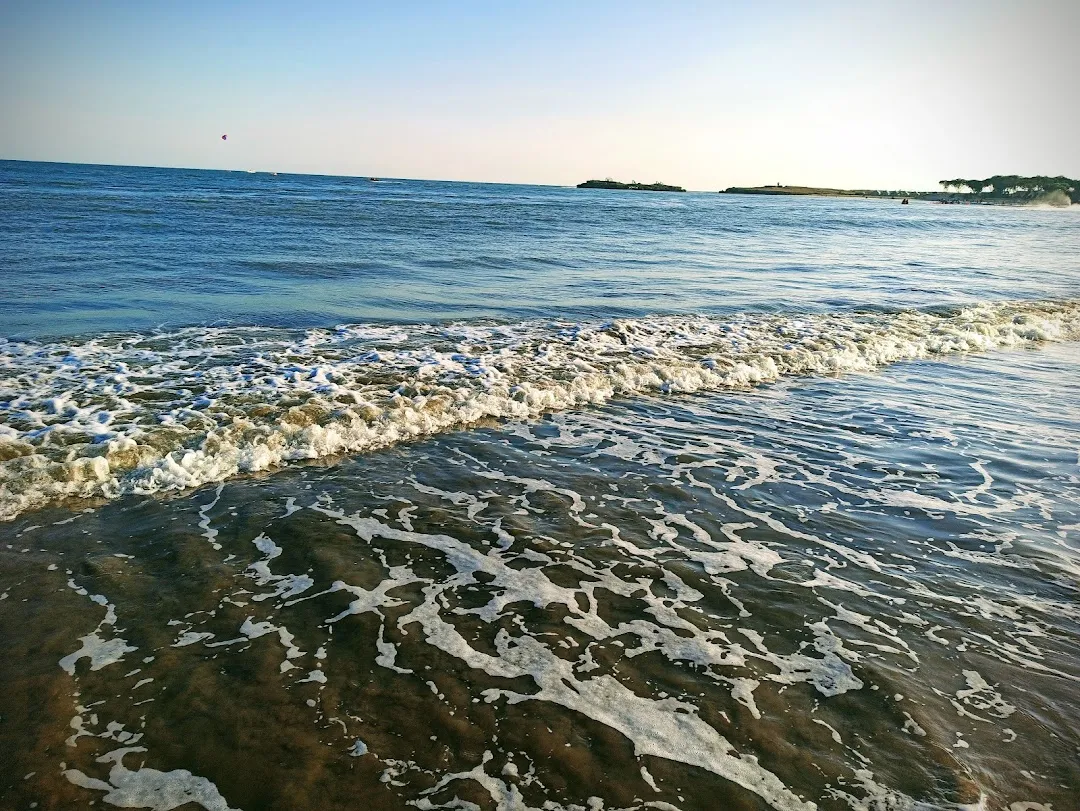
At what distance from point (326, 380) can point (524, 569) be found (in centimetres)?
557

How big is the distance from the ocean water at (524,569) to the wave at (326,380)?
0.07 m

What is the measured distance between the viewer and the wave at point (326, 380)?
6.73 meters

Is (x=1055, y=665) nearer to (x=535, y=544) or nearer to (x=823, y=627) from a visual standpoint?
(x=823, y=627)

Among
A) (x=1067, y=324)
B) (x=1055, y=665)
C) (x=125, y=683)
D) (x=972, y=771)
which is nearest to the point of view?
(x=972, y=771)

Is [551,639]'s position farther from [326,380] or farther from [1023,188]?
[1023,188]

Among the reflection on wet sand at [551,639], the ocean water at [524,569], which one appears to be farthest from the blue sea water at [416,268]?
the reflection on wet sand at [551,639]

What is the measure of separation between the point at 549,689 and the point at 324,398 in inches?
234

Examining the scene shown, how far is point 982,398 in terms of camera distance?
10484 millimetres

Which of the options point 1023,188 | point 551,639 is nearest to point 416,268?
point 551,639

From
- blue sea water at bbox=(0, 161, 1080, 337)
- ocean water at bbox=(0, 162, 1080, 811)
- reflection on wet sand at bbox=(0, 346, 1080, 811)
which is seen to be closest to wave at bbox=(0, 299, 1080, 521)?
ocean water at bbox=(0, 162, 1080, 811)

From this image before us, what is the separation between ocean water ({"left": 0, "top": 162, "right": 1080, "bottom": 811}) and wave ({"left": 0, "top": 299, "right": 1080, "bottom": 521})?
0.07 metres

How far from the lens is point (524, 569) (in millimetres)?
5086

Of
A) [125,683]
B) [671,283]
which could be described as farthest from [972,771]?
[671,283]

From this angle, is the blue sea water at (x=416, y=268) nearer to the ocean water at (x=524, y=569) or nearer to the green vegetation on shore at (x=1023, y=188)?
the ocean water at (x=524, y=569)
